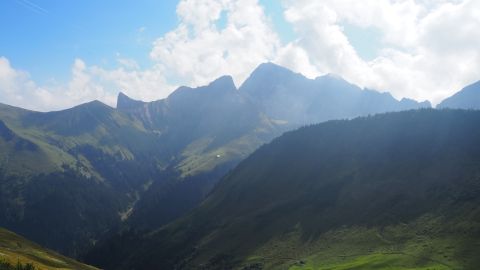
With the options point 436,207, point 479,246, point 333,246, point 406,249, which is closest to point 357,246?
point 333,246

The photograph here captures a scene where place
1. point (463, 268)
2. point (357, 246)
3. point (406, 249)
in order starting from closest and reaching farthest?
point (463, 268)
point (406, 249)
point (357, 246)

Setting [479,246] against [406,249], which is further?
[406,249]

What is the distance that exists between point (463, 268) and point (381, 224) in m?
64.7

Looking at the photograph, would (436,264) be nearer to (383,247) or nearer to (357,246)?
(383,247)

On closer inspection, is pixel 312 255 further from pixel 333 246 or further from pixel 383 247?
pixel 383 247

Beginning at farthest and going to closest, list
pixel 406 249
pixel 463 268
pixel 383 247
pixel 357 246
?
pixel 357 246 → pixel 383 247 → pixel 406 249 → pixel 463 268

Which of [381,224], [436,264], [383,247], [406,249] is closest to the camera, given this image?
[436,264]

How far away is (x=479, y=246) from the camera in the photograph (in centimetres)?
14200

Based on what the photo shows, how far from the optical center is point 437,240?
6314 inches

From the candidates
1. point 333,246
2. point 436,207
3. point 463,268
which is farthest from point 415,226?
point 463,268

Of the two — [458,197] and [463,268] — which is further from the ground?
[458,197]

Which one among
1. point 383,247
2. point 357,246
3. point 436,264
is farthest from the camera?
point 357,246

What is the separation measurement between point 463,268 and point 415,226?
5071 cm

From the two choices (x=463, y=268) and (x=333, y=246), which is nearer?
(x=463, y=268)
